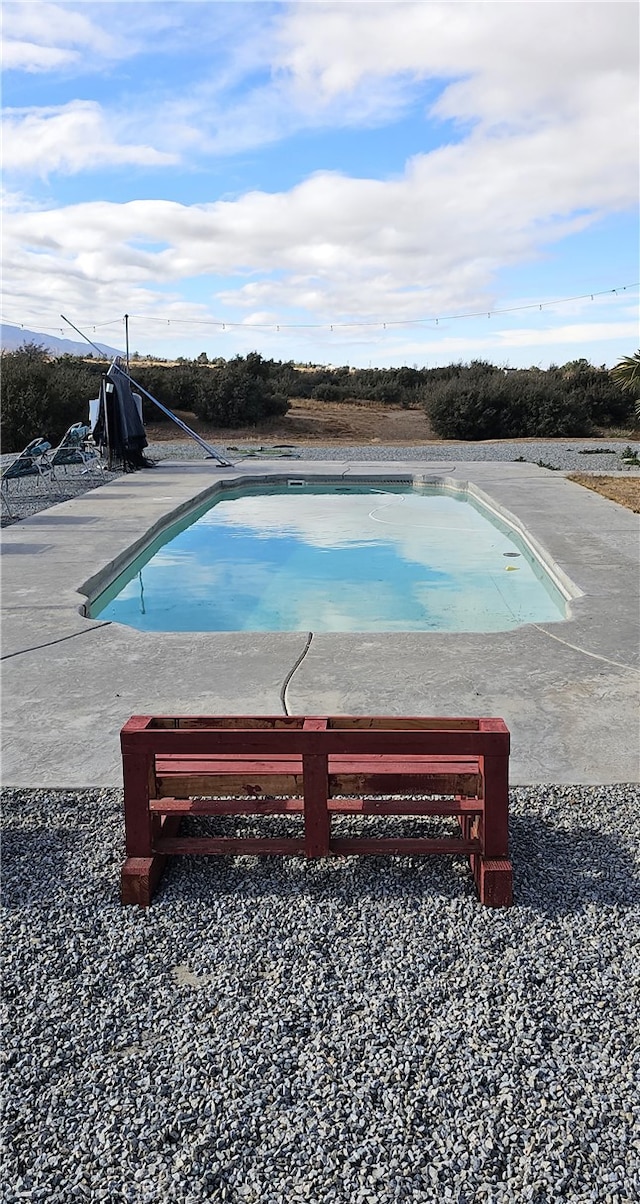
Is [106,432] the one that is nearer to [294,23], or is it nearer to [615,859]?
[294,23]

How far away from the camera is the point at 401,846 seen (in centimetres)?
309

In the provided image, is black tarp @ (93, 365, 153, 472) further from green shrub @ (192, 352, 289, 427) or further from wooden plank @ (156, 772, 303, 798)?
wooden plank @ (156, 772, 303, 798)

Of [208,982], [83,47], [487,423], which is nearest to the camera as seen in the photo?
[208,982]

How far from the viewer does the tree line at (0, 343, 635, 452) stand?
60.4 ft

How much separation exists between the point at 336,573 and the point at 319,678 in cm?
436

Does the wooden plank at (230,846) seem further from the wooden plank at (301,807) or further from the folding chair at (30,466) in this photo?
the folding chair at (30,466)

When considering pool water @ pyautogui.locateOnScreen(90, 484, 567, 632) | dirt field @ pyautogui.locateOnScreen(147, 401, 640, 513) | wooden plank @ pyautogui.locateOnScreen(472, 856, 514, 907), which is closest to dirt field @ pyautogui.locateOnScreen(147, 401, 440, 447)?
dirt field @ pyautogui.locateOnScreen(147, 401, 640, 513)

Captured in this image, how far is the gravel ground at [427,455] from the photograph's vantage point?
526 inches

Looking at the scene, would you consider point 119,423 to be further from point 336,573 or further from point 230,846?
point 230,846

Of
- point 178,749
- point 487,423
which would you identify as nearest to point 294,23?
point 178,749

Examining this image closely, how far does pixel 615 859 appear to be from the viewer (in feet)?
10.5

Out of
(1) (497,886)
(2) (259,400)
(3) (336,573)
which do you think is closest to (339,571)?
(3) (336,573)

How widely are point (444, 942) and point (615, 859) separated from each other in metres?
0.82

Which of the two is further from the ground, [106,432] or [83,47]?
[83,47]
